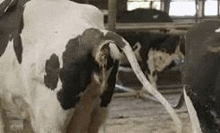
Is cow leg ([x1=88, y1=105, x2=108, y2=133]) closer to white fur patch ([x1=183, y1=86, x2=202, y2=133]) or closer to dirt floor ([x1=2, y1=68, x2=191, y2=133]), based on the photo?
white fur patch ([x1=183, y1=86, x2=202, y2=133])

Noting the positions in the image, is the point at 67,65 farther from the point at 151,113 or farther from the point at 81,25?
the point at 151,113

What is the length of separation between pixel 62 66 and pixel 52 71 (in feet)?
0.21

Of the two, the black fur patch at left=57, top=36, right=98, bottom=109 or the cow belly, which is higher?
the black fur patch at left=57, top=36, right=98, bottom=109

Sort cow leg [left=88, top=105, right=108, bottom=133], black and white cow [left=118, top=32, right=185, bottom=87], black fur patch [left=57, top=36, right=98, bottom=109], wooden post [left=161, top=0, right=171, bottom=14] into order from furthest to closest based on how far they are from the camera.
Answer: wooden post [left=161, top=0, right=171, bottom=14]
black and white cow [left=118, top=32, right=185, bottom=87]
cow leg [left=88, top=105, right=108, bottom=133]
black fur patch [left=57, top=36, right=98, bottom=109]

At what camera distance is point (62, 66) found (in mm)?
2236

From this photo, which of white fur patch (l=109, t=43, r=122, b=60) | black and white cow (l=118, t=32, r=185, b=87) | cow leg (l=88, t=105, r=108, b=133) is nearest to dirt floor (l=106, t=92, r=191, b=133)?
black and white cow (l=118, t=32, r=185, b=87)

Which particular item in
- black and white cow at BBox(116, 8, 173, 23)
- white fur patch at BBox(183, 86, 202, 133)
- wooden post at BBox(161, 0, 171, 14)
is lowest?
wooden post at BBox(161, 0, 171, 14)

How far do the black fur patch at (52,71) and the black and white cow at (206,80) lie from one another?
2.68 ft

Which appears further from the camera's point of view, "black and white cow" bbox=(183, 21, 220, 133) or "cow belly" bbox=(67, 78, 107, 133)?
"black and white cow" bbox=(183, 21, 220, 133)

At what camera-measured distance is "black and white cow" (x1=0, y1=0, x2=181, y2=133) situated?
223 centimetres

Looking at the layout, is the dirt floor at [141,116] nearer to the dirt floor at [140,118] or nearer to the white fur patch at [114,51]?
the dirt floor at [140,118]

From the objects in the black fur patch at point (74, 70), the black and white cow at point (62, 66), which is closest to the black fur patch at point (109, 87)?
the black and white cow at point (62, 66)

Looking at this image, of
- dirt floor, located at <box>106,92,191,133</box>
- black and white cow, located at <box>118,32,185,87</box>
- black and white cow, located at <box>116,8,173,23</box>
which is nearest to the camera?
dirt floor, located at <box>106,92,191,133</box>

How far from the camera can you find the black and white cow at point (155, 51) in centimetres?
694
